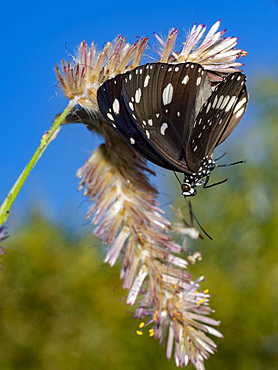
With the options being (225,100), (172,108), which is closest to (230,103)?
(225,100)

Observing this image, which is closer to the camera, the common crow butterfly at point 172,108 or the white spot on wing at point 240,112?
the common crow butterfly at point 172,108

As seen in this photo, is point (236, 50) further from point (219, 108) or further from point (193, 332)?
point (193, 332)

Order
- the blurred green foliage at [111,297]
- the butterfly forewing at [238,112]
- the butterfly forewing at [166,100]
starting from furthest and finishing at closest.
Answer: the blurred green foliage at [111,297]
the butterfly forewing at [238,112]
the butterfly forewing at [166,100]

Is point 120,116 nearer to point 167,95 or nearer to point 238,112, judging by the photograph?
point 167,95

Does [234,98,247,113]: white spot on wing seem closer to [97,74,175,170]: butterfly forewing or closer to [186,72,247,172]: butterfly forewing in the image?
[186,72,247,172]: butterfly forewing

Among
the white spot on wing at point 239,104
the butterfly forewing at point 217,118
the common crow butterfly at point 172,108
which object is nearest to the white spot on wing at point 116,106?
the common crow butterfly at point 172,108

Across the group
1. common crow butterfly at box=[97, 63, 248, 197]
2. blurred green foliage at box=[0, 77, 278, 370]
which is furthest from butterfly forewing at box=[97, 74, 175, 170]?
blurred green foliage at box=[0, 77, 278, 370]

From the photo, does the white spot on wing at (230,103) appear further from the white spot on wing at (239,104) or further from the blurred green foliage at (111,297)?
the blurred green foliage at (111,297)

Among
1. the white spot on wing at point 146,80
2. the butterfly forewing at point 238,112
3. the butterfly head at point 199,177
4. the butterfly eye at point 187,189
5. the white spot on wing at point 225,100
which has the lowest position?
the butterfly eye at point 187,189
